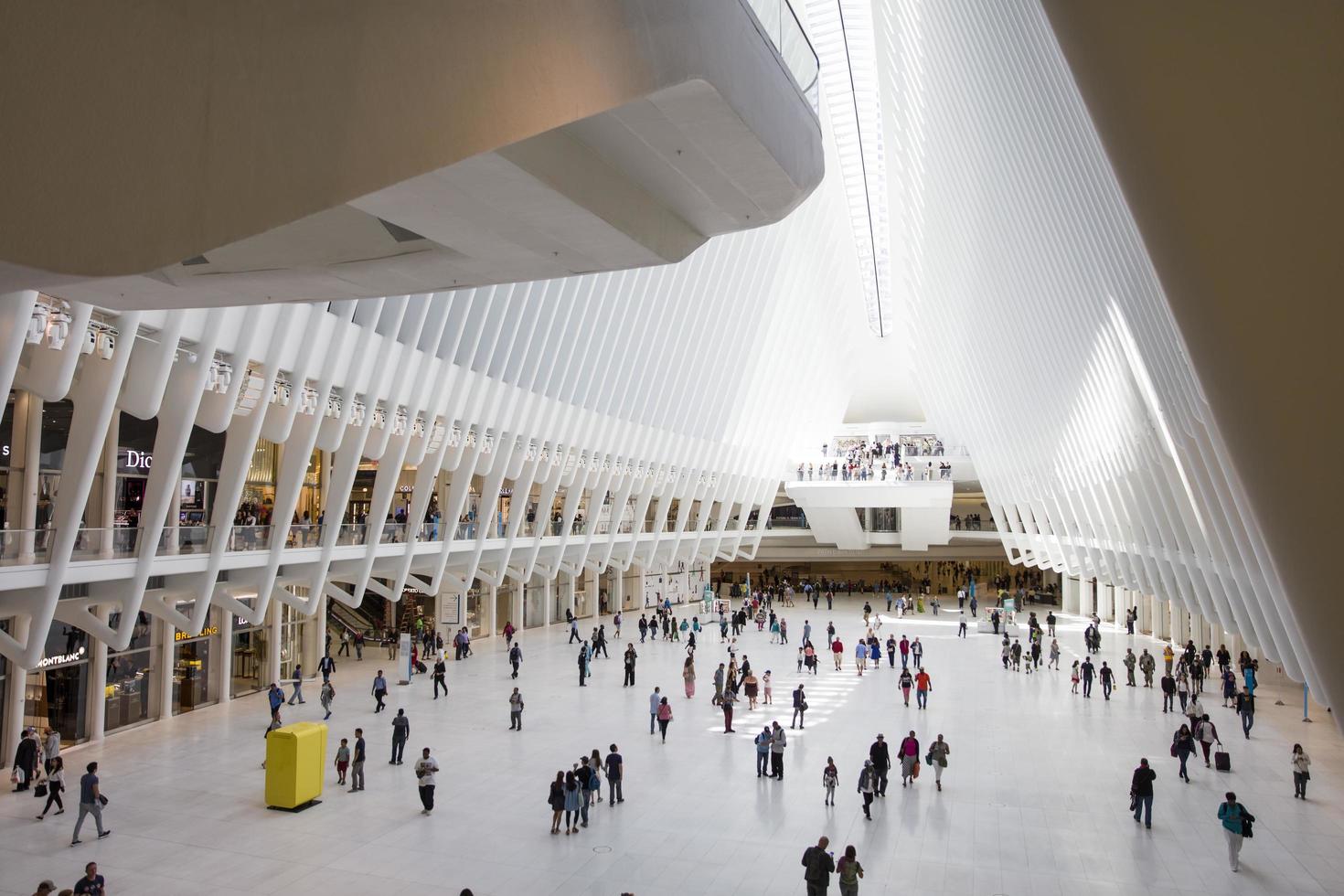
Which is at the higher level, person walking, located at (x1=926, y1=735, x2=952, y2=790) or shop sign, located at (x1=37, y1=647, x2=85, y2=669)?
shop sign, located at (x1=37, y1=647, x2=85, y2=669)

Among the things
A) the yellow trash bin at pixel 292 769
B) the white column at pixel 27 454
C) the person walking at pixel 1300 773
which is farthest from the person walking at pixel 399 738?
the person walking at pixel 1300 773

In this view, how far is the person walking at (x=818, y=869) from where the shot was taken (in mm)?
8719

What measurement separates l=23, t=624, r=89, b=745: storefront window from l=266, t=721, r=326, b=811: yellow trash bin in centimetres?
643

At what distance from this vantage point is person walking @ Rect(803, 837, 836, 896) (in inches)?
343

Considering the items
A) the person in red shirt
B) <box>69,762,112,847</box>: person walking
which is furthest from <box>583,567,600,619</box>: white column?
<box>69,762,112,847</box>: person walking

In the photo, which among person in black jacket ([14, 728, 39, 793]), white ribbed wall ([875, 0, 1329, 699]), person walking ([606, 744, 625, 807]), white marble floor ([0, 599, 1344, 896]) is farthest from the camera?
person in black jacket ([14, 728, 39, 793])

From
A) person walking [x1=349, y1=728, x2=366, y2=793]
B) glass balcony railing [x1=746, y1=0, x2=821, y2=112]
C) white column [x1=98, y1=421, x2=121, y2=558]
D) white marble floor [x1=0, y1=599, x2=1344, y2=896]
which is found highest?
glass balcony railing [x1=746, y1=0, x2=821, y2=112]

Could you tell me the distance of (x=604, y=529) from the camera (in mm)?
33125

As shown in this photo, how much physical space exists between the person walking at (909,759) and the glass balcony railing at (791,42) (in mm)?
10389

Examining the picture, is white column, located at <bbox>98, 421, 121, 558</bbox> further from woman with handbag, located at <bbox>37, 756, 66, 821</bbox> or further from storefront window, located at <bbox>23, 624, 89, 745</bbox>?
woman with handbag, located at <bbox>37, 756, 66, 821</bbox>

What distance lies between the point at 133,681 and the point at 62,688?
1.68 meters

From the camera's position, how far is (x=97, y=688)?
16406 millimetres

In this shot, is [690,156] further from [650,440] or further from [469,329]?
[650,440]

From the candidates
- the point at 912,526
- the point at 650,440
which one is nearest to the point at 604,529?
the point at 650,440
